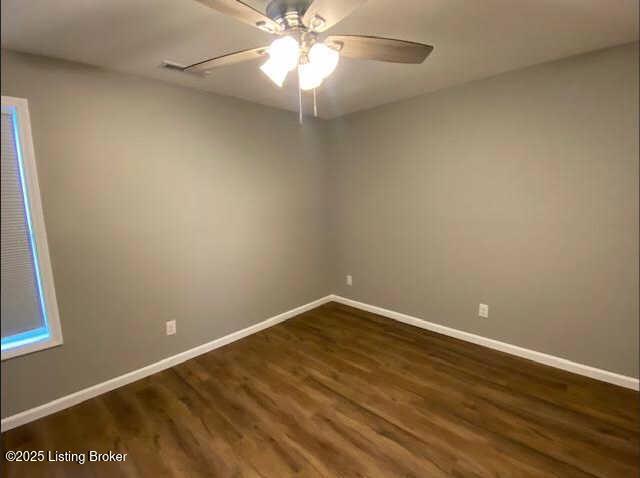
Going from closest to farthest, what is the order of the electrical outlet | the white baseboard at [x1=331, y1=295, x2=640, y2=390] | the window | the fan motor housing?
the window → the fan motor housing → the white baseboard at [x1=331, y1=295, x2=640, y2=390] → the electrical outlet

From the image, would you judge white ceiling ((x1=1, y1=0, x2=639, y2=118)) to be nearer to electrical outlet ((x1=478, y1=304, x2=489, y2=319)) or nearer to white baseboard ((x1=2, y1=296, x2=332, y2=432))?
electrical outlet ((x1=478, y1=304, x2=489, y2=319))

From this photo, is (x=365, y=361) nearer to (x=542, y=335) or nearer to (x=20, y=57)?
(x=542, y=335)

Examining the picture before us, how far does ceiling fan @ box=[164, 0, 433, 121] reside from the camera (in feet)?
3.74

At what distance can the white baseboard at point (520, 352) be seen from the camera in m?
2.15

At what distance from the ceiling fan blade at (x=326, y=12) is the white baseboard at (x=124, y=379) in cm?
A: 246

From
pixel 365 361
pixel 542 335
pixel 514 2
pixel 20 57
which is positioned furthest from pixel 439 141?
pixel 20 57

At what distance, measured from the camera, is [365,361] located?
2549mm

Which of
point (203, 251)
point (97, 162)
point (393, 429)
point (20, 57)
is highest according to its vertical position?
point (20, 57)

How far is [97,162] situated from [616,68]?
10.7ft

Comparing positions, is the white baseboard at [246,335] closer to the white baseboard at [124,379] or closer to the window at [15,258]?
the white baseboard at [124,379]

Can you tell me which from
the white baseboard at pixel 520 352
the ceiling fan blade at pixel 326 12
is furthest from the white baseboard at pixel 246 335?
the ceiling fan blade at pixel 326 12

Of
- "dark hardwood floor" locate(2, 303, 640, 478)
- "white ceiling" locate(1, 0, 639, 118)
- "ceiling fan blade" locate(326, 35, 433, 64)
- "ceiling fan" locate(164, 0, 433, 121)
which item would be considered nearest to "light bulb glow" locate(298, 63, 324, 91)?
"ceiling fan" locate(164, 0, 433, 121)

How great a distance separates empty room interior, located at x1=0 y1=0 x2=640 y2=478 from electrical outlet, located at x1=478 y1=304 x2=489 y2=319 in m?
0.01

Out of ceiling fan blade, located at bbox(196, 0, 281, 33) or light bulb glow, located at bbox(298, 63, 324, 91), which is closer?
ceiling fan blade, located at bbox(196, 0, 281, 33)
